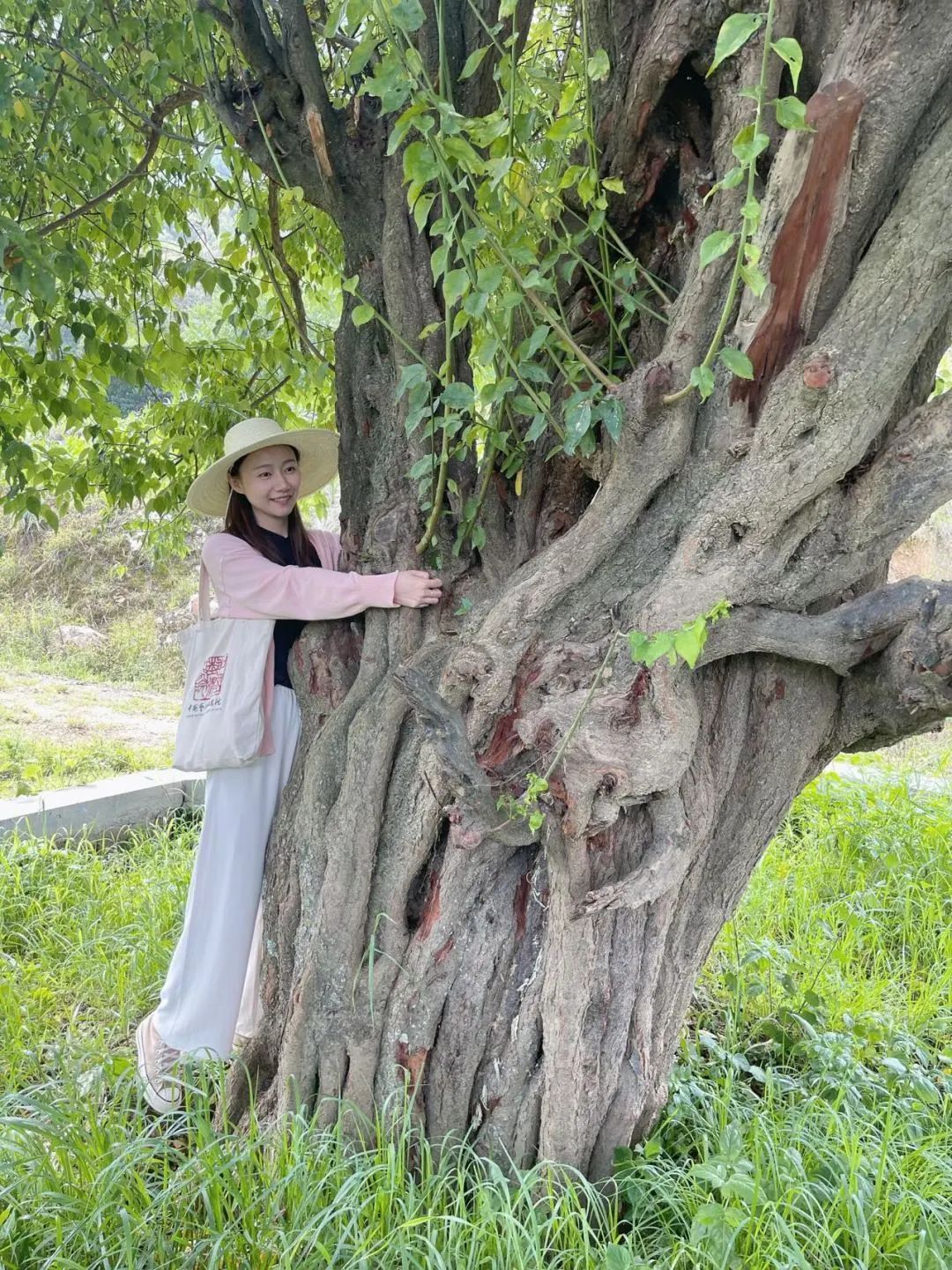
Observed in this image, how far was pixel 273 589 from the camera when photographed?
2.77m

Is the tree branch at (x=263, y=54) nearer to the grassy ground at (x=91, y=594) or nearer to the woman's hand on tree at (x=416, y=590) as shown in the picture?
the woman's hand on tree at (x=416, y=590)

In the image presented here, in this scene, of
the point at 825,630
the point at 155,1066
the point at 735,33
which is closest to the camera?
the point at 735,33

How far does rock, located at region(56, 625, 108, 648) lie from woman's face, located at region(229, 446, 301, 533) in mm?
10131

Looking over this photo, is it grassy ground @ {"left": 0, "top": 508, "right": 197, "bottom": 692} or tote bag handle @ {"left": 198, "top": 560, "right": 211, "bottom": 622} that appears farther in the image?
grassy ground @ {"left": 0, "top": 508, "right": 197, "bottom": 692}

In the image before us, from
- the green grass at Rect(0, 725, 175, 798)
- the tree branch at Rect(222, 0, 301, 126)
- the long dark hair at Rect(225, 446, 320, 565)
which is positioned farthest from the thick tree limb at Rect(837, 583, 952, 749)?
the green grass at Rect(0, 725, 175, 798)

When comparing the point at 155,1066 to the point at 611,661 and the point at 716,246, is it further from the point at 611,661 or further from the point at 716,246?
the point at 716,246

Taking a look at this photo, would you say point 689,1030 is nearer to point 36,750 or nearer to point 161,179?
point 161,179

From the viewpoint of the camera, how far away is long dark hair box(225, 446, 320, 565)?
3.00 meters

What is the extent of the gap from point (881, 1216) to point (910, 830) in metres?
2.91

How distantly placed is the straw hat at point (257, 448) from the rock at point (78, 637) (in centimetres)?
985

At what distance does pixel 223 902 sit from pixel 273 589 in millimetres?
945

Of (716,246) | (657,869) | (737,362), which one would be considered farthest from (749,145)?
(657,869)

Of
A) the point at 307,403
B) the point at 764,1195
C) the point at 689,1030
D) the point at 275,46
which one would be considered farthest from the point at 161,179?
the point at 764,1195

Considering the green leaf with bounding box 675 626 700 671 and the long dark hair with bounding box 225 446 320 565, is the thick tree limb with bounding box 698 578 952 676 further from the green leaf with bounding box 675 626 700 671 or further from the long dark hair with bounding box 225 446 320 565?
the long dark hair with bounding box 225 446 320 565
